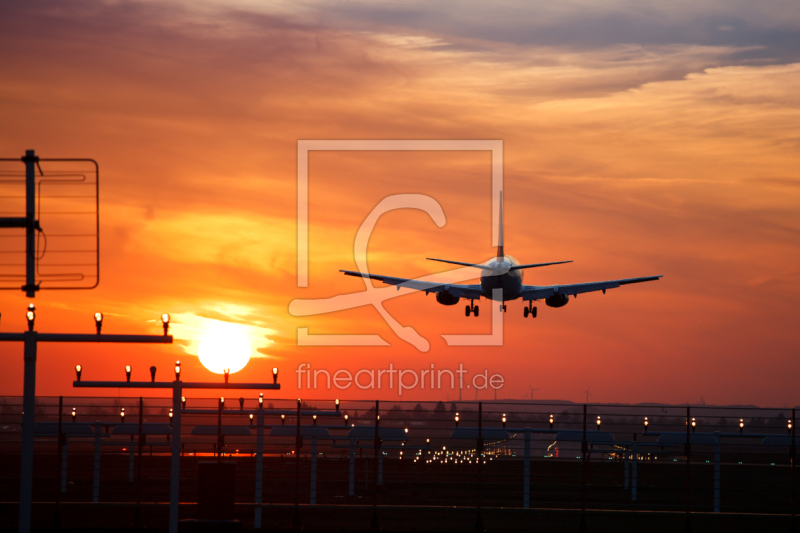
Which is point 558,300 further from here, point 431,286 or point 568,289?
point 431,286

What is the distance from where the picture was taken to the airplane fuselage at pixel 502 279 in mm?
67000

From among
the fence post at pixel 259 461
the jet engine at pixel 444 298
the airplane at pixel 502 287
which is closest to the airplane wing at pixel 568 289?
the airplane at pixel 502 287

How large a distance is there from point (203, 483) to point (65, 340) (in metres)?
6.90

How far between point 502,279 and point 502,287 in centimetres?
92

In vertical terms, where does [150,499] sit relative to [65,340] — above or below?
below

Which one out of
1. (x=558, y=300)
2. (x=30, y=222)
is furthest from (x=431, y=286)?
(x=30, y=222)

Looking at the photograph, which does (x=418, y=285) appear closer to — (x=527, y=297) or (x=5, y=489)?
(x=527, y=297)

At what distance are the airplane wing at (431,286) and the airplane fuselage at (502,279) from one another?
4.20ft

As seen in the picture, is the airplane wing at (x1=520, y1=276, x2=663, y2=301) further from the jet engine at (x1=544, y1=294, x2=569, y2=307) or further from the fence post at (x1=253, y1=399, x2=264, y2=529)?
the fence post at (x1=253, y1=399, x2=264, y2=529)

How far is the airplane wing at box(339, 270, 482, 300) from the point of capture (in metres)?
68.8

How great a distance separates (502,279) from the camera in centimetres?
6694

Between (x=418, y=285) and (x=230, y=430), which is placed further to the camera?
(x=418, y=285)

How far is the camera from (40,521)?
26.2 metres

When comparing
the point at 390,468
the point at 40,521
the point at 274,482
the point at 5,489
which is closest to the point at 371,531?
the point at 40,521
